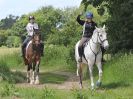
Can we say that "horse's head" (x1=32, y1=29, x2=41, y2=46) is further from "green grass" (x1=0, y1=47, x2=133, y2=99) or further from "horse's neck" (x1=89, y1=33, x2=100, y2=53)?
"horse's neck" (x1=89, y1=33, x2=100, y2=53)

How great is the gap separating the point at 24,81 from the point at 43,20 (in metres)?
60.5

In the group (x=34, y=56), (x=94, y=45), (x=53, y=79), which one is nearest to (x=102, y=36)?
(x=94, y=45)

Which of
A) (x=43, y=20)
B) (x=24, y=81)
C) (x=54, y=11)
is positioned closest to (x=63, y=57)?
(x=24, y=81)

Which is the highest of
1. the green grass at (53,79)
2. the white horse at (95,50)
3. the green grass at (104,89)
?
the white horse at (95,50)

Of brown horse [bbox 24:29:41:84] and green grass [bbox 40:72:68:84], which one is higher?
brown horse [bbox 24:29:41:84]

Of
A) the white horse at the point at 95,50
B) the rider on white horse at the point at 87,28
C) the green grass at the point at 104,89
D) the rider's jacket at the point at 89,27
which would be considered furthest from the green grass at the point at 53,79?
the rider's jacket at the point at 89,27

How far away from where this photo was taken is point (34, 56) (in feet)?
65.0

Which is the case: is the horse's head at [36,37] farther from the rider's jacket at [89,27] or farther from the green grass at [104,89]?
the rider's jacket at [89,27]

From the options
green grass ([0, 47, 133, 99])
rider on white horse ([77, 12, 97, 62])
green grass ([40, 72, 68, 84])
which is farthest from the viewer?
green grass ([40, 72, 68, 84])

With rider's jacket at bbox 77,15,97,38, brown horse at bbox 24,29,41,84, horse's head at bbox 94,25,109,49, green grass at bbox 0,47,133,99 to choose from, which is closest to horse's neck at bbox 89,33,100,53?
horse's head at bbox 94,25,109,49

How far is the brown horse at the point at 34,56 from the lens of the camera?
19.2 m

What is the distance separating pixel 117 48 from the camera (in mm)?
24234

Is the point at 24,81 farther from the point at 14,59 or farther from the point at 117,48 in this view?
the point at 14,59

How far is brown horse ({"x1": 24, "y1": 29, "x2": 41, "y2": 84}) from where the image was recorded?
1925cm
